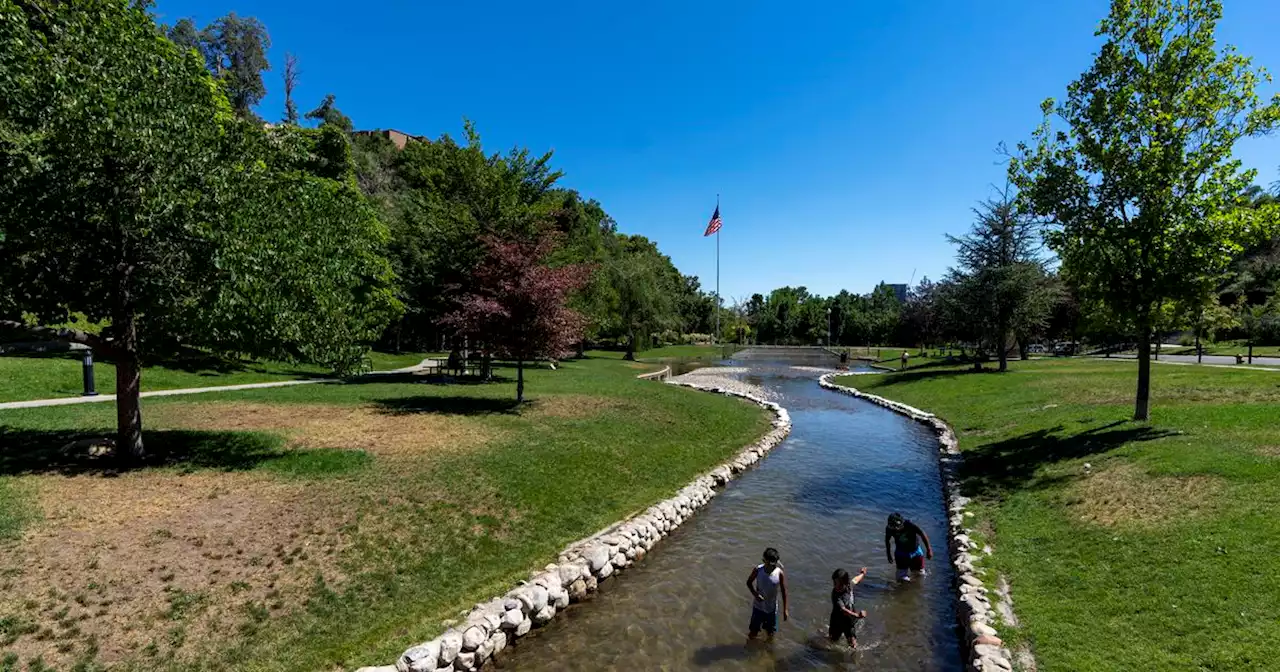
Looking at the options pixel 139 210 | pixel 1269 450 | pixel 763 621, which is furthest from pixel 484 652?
pixel 1269 450

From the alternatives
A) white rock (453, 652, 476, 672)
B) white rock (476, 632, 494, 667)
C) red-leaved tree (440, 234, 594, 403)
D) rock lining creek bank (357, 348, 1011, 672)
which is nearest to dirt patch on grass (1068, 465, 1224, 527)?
rock lining creek bank (357, 348, 1011, 672)

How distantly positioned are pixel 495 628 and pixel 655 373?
34.3m

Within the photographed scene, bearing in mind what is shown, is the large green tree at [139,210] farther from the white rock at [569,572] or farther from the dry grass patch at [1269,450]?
the dry grass patch at [1269,450]

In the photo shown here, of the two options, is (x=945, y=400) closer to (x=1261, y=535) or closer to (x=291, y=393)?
(x=1261, y=535)

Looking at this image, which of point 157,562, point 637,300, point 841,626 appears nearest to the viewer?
point 157,562

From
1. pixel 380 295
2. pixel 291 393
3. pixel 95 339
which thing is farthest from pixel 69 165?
pixel 291 393

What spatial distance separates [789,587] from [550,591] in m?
3.95

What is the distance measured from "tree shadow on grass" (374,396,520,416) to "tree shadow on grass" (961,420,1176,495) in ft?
45.6

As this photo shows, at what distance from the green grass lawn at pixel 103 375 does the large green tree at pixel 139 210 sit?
368cm

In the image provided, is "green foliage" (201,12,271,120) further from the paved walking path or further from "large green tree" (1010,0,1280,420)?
"large green tree" (1010,0,1280,420)

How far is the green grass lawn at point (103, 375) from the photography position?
1941cm

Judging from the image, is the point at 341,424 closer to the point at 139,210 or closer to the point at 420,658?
the point at 139,210

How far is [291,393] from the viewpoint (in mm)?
22203

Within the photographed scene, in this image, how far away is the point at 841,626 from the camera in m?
8.23
